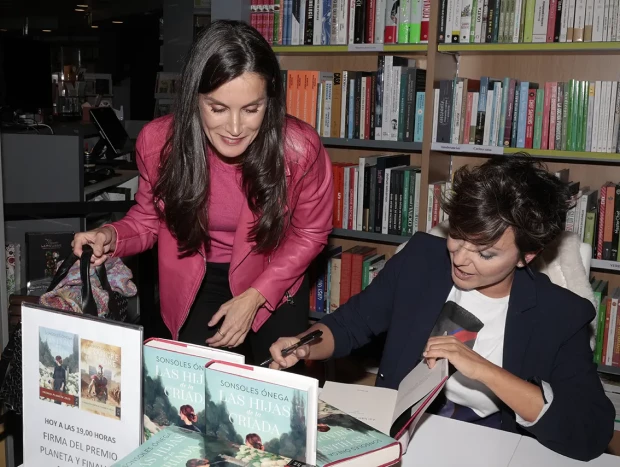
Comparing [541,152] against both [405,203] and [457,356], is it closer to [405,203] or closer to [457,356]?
[405,203]

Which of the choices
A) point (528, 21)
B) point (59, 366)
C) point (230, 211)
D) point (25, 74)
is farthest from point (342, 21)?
point (59, 366)

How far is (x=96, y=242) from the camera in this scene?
1487mm

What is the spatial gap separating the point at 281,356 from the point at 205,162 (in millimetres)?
619

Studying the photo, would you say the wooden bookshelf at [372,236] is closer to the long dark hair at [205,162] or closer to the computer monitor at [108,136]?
the long dark hair at [205,162]

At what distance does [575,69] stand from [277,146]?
5.40 feet

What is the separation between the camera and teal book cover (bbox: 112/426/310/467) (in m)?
0.92

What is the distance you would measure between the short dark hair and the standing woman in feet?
1.57

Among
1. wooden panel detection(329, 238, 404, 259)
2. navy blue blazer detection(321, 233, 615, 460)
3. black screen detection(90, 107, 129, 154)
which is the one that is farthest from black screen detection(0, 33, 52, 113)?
navy blue blazer detection(321, 233, 615, 460)

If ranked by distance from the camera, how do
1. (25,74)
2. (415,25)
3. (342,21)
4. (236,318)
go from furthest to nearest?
(25,74) → (342,21) → (415,25) → (236,318)

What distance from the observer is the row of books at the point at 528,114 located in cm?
249

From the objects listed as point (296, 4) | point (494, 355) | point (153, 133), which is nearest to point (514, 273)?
point (494, 355)

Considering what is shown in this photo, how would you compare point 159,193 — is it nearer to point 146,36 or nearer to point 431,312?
point 431,312

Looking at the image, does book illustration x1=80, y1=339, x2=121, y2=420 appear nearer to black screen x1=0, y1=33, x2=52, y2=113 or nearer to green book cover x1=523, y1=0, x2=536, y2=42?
green book cover x1=523, y1=0, x2=536, y2=42

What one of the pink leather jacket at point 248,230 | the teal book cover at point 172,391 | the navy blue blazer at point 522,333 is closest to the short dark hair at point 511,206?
the navy blue blazer at point 522,333
